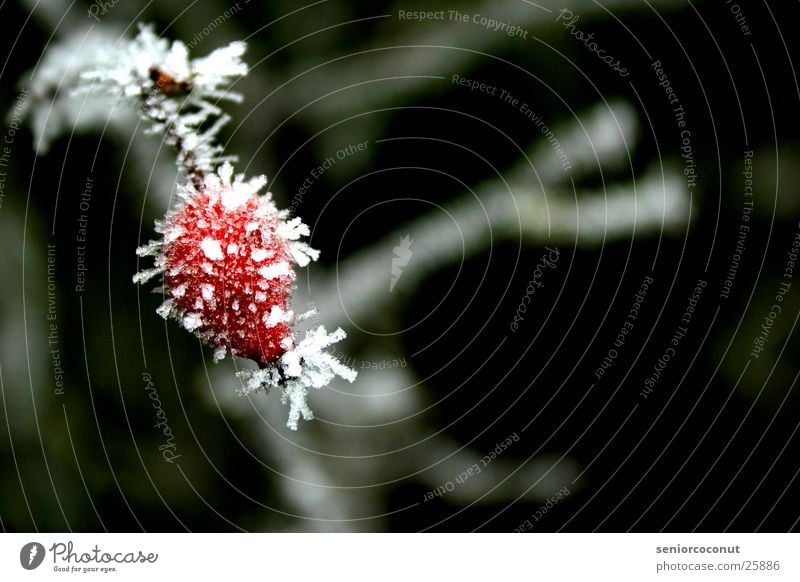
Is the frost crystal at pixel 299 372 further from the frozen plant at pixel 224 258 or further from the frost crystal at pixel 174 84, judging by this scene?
the frost crystal at pixel 174 84

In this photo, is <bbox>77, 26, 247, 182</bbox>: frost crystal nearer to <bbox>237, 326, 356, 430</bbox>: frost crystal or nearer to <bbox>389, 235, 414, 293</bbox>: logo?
<bbox>237, 326, 356, 430</bbox>: frost crystal

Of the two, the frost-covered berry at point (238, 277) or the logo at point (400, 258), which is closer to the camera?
the frost-covered berry at point (238, 277)

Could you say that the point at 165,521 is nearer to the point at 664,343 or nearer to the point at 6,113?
the point at 6,113

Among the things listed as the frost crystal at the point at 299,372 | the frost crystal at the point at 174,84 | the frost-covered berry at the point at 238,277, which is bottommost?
the frost crystal at the point at 299,372
